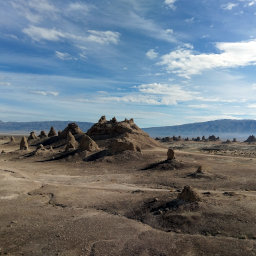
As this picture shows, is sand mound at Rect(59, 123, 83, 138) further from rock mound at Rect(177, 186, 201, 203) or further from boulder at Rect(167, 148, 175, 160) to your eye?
rock mound at Rect(177, 186, 201, 203)

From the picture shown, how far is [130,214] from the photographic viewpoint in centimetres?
1402

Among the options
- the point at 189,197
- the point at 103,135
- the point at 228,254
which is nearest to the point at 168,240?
the point at 228,254

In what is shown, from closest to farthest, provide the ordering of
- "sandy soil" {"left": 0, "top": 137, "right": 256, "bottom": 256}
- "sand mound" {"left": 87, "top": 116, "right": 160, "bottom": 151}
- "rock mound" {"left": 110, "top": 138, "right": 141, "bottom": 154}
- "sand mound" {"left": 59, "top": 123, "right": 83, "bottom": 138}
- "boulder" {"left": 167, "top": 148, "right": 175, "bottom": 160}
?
"sandy soil" {"left": 0, "top": 137, "right": 256, "bottom": 256} < "boulder" {"left": 167, "top": 148, "right": 175, "bottom": 160} < "rock mound" {"left": 110, "top": 138, "right": 141, "bottom": 154} < "sand mound" {"left": 87, "top": 116, "right": 160, "bottom": 151} < "sand mound" {"left": 59, "top": 123, "right": 83, "bottom": 138}

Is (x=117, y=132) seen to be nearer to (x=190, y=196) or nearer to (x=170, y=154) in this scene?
(x=170, y=154)

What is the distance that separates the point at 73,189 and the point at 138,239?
969 cm

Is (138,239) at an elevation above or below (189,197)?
below

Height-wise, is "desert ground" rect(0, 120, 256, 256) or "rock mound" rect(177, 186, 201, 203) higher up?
"rock mound" rect(177, 186, 201, 203)

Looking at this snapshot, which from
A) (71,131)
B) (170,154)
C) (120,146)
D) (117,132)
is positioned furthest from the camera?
(71,131)

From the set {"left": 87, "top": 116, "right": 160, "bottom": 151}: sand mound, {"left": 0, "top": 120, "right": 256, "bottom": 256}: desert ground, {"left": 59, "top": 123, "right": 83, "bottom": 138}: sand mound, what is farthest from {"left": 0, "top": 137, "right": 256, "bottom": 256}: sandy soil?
{"left": 59, "top": 123, "right": 83, "bottom": 138}: sand mound

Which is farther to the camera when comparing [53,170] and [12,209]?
[53,170]

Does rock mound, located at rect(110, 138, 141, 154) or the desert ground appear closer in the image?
the desert ground

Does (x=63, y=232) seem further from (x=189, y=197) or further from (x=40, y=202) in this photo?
(x=189, y=197)

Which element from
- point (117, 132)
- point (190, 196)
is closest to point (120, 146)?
point (117, 132)

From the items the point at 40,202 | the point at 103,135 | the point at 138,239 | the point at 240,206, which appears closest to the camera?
the point at 138,239
